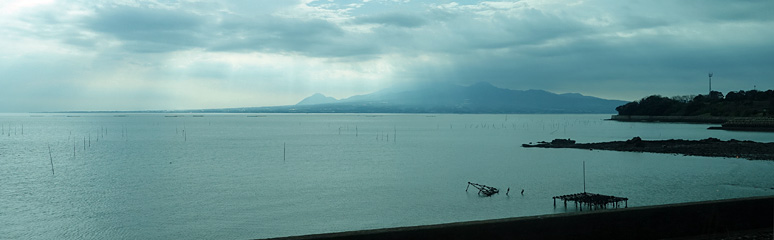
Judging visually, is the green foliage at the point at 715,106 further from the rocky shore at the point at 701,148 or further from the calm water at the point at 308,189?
the calm water at the point at 308,189

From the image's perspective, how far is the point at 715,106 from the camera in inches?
5384

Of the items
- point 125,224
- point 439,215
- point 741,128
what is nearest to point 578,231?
point 439,215

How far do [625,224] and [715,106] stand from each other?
14941 centimetres

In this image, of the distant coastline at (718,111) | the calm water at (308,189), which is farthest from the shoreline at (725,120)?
the calm water at (308,189)

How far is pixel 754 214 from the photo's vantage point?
10.3m

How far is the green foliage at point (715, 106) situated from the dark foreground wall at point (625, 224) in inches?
4550

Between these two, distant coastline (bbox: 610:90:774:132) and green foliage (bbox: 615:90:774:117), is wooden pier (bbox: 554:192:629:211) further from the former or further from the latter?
green foliage (bbox: 615:90:774:117)

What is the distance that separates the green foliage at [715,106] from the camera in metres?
116

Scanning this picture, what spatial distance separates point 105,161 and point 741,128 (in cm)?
9267

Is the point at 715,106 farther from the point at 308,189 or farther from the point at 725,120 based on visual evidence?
the point at 308,189

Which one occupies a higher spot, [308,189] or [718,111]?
[718,111]

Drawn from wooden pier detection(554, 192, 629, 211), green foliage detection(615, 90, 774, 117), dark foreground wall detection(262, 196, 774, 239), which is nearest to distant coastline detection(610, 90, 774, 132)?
green foliage detection(615, 90, 774, 117)

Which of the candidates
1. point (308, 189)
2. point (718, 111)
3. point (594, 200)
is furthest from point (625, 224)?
point (718, 111)

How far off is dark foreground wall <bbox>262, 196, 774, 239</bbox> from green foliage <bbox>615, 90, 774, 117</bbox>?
115558 millimetres
